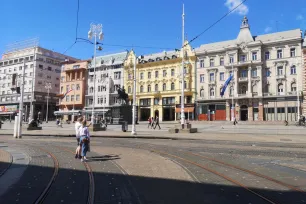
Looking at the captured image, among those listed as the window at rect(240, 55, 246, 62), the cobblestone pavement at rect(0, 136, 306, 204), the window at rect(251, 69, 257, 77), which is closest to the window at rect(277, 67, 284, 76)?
the window at rect(251, 69, 257, 77)

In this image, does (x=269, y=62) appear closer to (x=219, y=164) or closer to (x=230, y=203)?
(x=219, y=164)

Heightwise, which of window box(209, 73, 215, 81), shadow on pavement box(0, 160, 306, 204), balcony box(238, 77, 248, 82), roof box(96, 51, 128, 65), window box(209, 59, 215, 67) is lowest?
shadow on pavement box(0, 160, 306, 204)

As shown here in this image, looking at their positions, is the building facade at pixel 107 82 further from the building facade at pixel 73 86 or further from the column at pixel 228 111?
the column at pixel 228 111

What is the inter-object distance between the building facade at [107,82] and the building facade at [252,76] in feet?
72.8

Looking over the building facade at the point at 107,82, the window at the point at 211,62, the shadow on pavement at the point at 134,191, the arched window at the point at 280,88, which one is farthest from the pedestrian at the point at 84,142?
the building facade at the point at 107,82

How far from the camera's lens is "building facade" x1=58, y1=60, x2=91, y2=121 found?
7412 centimetres

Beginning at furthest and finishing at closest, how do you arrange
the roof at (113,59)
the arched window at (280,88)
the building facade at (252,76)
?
the roof at (113,59) < the arched window at (280,88) < the building facade at (252,76)

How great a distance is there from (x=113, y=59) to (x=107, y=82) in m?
7.60

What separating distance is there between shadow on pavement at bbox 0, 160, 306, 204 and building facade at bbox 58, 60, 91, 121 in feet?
221

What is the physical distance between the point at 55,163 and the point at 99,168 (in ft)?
6.25

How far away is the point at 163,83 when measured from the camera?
64.1 m

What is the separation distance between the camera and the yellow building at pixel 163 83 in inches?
2383

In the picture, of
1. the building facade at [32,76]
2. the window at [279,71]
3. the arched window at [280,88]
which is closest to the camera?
the arched window at [280,88]

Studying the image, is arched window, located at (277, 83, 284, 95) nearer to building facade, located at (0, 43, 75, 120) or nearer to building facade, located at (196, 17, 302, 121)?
building facade, located at (196, 17, 302, 121)
